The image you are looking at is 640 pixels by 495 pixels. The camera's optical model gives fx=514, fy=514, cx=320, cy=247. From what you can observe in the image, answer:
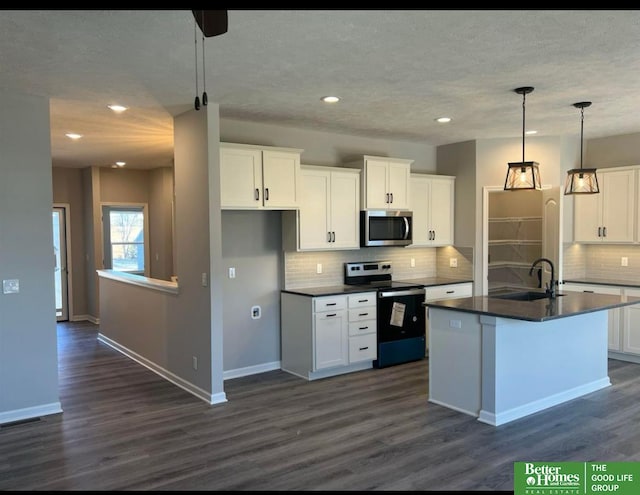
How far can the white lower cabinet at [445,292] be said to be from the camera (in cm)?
603

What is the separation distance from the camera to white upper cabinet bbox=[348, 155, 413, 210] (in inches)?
228

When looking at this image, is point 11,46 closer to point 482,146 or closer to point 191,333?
point 191,333

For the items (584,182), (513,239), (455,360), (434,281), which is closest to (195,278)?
(455,360)

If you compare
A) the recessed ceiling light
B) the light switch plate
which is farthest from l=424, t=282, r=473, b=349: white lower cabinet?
the light switch plate

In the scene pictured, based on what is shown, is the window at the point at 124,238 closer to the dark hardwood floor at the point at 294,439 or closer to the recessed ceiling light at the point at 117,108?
the dark hardwood floor at the point at 294,439

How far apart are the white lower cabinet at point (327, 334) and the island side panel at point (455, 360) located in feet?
3.67

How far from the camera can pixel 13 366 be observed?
4.09 meters

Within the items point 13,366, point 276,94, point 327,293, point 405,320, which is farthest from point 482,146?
point 13,366

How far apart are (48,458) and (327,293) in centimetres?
277

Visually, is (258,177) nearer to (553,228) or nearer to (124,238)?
(553,228)

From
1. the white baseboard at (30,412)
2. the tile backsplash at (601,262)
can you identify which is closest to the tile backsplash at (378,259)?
the tile backsplash at (601,262)

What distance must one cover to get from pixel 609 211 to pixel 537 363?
9.59ft

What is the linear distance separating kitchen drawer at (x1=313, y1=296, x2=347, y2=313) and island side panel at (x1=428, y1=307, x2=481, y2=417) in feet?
3.71

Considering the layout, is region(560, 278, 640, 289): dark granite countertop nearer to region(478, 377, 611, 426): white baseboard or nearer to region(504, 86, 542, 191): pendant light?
region(478, 377, 611, 426): white baseboard
